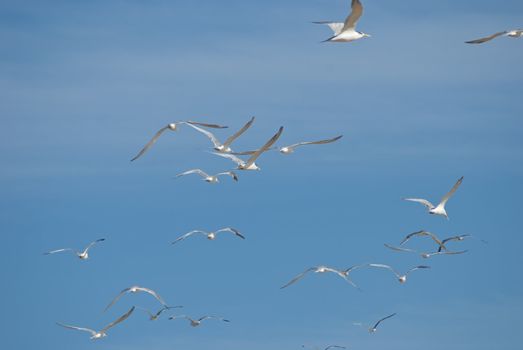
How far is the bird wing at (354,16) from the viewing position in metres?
40.9

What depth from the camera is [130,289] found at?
56.8 m

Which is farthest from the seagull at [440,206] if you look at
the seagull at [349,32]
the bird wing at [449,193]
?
the seagull at [349,32]

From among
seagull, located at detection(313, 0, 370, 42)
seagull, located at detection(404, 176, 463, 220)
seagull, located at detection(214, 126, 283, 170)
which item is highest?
seagull, located at detection(313, 0, 370, 42)

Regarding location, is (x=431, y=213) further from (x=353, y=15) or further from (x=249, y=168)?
(x=353, y=15)

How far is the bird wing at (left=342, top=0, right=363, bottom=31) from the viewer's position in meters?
40.9

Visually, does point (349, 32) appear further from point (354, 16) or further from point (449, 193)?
point (449, 193)

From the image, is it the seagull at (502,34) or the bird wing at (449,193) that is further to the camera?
the bird wing at (449,193)

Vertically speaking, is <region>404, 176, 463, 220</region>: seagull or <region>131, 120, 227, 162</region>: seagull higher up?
<region>131, 120, 227, 162</region>: seagull

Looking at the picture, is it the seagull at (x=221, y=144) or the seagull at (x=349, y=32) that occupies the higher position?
the seagull at (x=349, y=32)

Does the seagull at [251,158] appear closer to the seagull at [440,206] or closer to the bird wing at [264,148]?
the bird wing at [264,148]

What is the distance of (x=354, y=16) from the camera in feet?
140

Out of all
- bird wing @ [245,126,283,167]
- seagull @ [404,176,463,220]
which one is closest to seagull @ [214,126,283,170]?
bird wing @ [245,126,283,167]

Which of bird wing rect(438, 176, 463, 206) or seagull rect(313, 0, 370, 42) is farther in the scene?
bird wing rect(438, 176, 463, 206)

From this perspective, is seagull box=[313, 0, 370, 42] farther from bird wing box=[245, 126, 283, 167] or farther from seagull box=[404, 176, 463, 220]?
seagull box=[404, 176, 463, 220]
